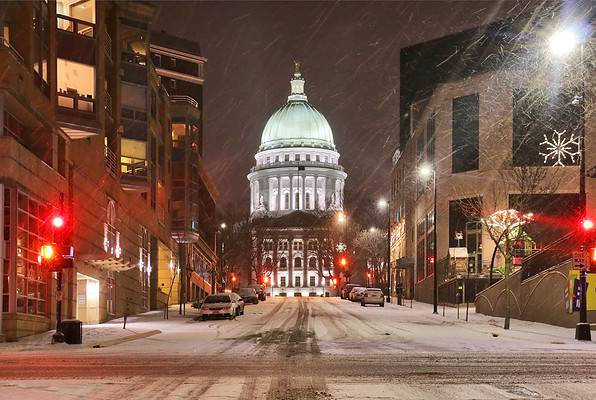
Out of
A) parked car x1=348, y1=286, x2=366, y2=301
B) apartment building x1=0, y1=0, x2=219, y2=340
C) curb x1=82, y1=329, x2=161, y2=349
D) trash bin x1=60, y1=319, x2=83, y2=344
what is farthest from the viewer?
parked car x1=348, y1=286, x2=366, y2=301

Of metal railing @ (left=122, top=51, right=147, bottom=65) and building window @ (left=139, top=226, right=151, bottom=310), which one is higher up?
metal railing @ (left=122, top=51, right=147, bottom=65)

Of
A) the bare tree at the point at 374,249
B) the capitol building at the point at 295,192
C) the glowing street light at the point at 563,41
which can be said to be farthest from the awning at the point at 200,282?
the capitol building at the point at 295,192

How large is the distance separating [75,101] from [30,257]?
338 inches

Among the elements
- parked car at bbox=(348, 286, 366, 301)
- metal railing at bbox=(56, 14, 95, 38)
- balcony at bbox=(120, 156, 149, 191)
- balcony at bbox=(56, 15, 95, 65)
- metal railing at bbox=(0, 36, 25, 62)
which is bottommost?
parked car at bbox=(348, 286, 366, 301)

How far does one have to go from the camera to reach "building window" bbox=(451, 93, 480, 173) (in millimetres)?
66562

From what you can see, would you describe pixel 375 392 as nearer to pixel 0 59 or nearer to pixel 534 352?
pixel 534 352

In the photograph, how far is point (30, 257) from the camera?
101 feet

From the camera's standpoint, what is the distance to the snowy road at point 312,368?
42.4 feet

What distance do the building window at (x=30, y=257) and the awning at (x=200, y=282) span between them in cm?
4654

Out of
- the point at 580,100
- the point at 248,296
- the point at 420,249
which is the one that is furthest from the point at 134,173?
the point at 420,249

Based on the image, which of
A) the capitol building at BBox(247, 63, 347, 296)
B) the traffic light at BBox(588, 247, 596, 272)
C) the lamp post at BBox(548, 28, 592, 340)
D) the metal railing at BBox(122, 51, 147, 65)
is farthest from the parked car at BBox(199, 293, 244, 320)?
the capitol building at BBox(247, 63, 347, 296)

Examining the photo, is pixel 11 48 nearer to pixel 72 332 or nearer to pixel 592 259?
pixel 72 332

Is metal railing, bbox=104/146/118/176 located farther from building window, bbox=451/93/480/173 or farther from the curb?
building window, bbox=451/93/480/173

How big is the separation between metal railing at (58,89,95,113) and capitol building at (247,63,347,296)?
126m
